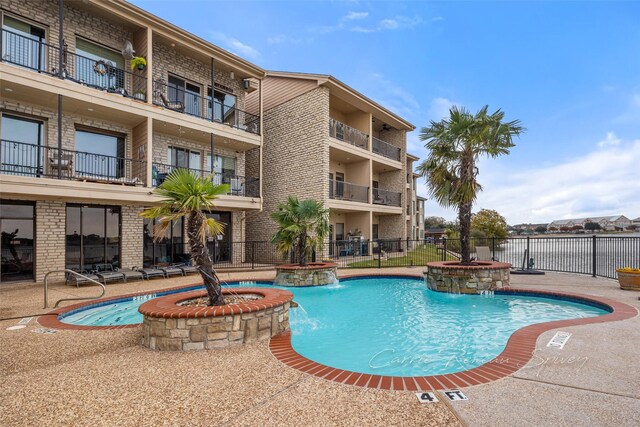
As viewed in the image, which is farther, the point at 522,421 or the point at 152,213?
the point at 152,213

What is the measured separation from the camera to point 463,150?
1030cm

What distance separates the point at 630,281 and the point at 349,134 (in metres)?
14.4

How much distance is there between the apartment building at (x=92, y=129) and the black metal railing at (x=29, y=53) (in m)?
0.03

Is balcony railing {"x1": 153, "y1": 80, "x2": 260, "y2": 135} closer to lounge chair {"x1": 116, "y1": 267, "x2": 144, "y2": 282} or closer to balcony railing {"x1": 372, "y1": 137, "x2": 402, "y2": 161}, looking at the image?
lounge chair {"x1": 116, "y1": 267, "x2": 144, "y2": 282}

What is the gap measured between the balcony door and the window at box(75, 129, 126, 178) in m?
1.13

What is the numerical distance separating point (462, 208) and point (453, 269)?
2.14m

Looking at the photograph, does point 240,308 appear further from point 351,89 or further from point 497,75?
point 497,75

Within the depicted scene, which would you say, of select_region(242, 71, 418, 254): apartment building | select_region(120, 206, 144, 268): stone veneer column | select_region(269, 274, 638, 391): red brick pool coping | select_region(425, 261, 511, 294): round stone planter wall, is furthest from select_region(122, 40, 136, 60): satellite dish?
select_region(425, 261, 511, 294): round stone planter wall

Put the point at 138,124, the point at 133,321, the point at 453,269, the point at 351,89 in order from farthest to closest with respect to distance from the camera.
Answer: the point at 351,89 → the point at 138,124 → the point at 453,269 → the point at 133,321

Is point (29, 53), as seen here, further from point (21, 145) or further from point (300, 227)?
point (300, 227)

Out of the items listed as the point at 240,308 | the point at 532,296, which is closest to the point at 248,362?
the point at 240,308

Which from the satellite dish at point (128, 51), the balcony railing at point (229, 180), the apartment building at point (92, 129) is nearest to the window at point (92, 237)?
the apartment building at point (92, 129)

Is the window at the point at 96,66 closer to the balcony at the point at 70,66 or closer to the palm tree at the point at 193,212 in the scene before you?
the balcony at the point at 70,66

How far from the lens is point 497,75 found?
16.0 meters
